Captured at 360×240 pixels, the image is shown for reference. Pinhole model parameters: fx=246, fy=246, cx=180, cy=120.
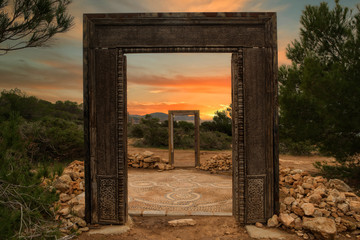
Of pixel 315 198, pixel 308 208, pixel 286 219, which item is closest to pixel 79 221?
pixel 286 219

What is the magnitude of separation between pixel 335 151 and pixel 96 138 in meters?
5.92

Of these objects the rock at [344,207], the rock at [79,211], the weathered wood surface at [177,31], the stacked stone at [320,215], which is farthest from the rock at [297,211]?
the rock at [79,211]

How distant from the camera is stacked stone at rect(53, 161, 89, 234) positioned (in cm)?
377

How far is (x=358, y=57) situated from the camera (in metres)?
6.38

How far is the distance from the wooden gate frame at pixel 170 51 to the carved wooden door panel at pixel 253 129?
15mm

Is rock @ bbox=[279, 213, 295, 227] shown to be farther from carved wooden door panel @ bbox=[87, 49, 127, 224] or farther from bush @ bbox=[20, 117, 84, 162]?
bush @ bbox=[20, 117, 84, 162]

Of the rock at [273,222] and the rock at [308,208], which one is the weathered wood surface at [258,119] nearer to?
the rock at [273,222]

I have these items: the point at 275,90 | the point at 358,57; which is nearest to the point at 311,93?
the point at 358,57

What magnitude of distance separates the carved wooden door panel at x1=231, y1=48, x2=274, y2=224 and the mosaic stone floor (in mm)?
840

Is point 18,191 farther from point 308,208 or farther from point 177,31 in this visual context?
point 308,208

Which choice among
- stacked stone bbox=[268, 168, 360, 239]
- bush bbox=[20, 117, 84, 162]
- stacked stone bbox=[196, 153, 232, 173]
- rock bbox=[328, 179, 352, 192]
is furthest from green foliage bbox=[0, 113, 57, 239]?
bush bbox=[20, 117, 84, 162]

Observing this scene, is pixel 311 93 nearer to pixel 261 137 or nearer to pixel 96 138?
pixel 261 137

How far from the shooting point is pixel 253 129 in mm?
3969

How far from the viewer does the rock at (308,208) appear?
3844 mm
